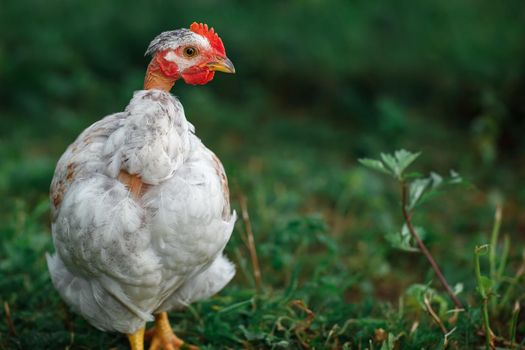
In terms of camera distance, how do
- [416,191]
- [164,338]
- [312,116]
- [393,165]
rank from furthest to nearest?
[312,116] → [164,338] → [416,191] → [393,165]

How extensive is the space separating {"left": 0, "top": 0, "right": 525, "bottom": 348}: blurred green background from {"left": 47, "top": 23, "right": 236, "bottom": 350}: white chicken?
70 centimetres

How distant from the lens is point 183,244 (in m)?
2.66

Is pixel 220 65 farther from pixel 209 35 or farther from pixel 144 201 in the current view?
pixel 144 201

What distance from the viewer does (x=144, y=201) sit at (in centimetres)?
266

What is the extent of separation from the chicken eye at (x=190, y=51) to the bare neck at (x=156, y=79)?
0.38 ft

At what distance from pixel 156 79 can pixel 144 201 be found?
0.49m

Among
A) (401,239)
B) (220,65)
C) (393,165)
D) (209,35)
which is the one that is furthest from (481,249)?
(209,35)

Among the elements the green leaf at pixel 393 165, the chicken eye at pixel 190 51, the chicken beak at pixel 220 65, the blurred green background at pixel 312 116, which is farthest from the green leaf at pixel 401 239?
the chicken eye at pixel 190 51

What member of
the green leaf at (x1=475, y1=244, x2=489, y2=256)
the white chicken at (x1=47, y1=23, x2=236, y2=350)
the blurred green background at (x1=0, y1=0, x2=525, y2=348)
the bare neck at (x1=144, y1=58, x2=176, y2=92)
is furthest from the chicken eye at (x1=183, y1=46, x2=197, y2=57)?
the green leaf at (x1=475, y1=244, x2=489, y2=256)

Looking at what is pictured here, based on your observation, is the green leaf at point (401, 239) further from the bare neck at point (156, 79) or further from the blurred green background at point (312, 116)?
the bare neck at point (156, 79)

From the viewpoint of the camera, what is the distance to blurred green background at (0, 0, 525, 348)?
4160 mm

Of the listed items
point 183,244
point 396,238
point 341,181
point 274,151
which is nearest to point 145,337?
point 183,244

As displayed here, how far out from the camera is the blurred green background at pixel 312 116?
13.6 feet

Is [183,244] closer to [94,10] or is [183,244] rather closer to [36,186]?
[36,186]
